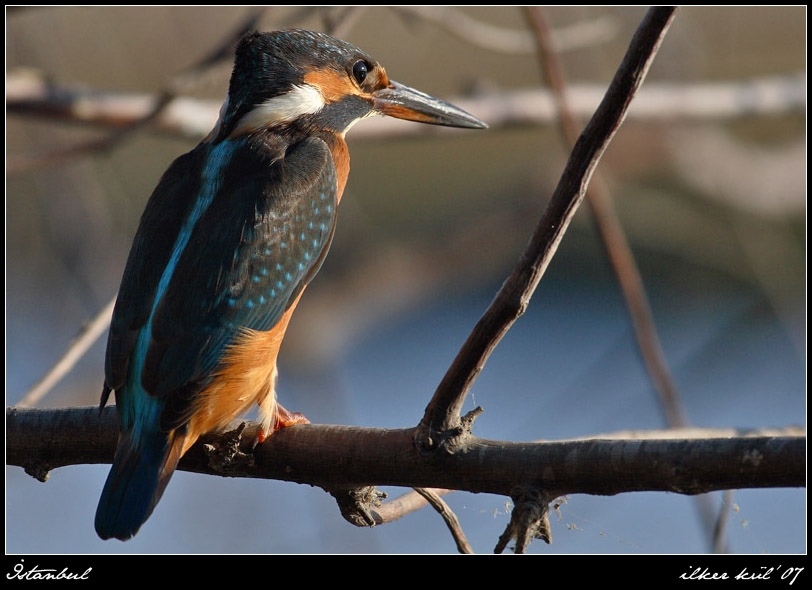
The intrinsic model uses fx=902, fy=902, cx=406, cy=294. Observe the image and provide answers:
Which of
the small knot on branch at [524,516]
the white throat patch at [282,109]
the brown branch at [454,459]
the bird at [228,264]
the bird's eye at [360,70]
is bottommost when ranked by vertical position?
the small knot on branch at [524,516]

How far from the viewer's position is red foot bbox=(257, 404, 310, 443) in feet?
5.48

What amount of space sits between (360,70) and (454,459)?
49.7 inches

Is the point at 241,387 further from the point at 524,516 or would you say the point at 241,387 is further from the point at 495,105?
the point at 495,105

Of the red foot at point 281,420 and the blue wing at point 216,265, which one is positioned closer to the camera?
the red foot at point 281,420

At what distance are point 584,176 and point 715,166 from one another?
9.44 ft

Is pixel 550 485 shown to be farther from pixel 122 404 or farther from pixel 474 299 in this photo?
pixel 474 299

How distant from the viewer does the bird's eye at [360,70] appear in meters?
2.31

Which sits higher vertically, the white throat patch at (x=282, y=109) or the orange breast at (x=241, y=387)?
the white throat patch at (x=282, y=109)

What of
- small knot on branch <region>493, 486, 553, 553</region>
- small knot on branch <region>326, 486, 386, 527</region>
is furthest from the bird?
small knot on branch <region>493, 486, 553, 553</region>

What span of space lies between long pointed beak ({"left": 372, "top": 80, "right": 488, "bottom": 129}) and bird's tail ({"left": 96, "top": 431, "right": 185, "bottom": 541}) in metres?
1.07

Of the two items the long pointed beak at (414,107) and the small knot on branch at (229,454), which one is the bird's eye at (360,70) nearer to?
the long pointed beak at (414,107)

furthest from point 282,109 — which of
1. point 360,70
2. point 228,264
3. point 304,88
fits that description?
point 228,264

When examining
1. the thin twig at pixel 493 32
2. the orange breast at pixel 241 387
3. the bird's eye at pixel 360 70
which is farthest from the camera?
the thin twig at pixel 493 32

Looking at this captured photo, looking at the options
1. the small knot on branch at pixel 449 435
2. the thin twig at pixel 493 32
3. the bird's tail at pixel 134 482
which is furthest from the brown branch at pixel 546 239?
the thin twig at pixel 493 32
